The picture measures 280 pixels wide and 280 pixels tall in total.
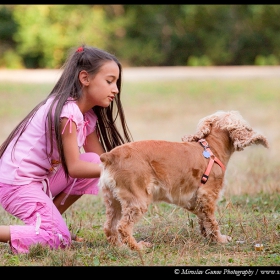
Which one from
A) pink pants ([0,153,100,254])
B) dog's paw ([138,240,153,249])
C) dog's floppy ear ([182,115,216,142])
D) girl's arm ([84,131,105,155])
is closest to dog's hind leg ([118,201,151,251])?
dog's paw ([138,240,153,249])

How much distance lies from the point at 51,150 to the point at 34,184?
0.32m

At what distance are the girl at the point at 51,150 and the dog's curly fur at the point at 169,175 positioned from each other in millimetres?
264

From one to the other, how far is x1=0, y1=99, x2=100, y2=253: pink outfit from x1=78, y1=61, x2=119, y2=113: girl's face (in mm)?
200

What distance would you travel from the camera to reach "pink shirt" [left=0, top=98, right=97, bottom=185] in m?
4.46

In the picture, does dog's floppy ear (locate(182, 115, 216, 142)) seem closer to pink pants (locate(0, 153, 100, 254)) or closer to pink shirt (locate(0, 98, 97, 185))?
pink shirt (locate(0, 98, 97, 185))

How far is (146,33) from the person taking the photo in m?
29.3

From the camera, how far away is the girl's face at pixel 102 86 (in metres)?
4.54

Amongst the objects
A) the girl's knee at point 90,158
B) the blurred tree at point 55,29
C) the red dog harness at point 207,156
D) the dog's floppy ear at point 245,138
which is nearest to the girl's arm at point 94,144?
the girl's knee at point 90,158

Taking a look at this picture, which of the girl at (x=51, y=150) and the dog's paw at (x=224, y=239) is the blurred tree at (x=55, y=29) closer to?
the girl at (x=51, y=150)

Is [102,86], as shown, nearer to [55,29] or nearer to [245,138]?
[245,138]

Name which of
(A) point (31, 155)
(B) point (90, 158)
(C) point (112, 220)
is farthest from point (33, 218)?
(B) point (90, 158)

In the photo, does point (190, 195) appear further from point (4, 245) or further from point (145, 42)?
point (145, 42)

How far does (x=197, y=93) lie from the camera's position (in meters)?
17.0

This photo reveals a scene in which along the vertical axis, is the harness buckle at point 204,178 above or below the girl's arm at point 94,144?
below
